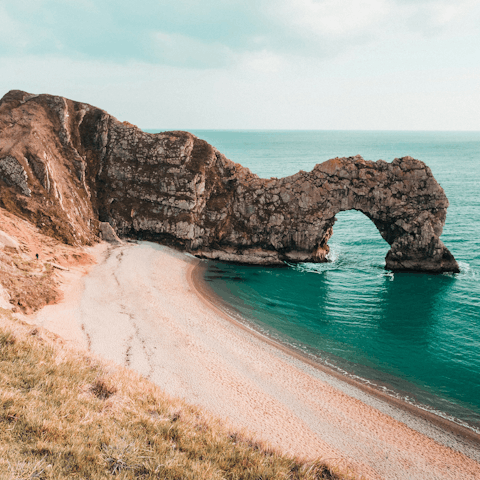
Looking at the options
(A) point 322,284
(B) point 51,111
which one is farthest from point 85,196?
(A) point 322,284

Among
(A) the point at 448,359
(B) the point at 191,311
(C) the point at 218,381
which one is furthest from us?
(B) the point at 191,311

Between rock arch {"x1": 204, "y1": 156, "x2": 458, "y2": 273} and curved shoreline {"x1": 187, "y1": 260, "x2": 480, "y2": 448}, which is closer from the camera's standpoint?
curved shoreline {"x1": 187, "y1": 260, "x2": 480, "y2": 448}

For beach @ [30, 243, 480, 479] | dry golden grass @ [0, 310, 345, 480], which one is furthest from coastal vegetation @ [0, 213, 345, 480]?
beach @ [30, 243, 480, 479]

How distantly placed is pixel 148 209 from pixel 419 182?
44.1 m

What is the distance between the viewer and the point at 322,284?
146 ft

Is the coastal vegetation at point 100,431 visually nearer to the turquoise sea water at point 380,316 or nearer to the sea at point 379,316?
the sea at point 379,316

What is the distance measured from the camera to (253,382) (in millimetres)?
24828

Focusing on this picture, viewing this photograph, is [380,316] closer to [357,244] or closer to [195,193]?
[357,244]

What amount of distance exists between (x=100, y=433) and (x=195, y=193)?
1786 inches

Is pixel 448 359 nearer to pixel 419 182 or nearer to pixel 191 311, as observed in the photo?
pixel 191 311

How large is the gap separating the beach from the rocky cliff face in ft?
52.7

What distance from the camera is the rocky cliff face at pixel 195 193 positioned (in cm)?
4728

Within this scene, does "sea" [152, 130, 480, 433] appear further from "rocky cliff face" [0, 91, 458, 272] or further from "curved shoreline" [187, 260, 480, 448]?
"rocky cliff face" [0, 91, 458, 272]

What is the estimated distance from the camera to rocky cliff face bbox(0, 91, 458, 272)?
47281 mm
